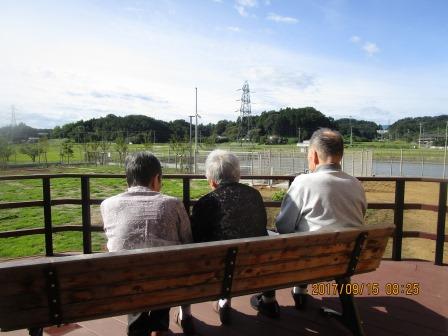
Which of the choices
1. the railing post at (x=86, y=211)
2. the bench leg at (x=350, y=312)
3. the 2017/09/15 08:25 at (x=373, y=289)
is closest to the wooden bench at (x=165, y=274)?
the bench leg at (x=350, y=312)

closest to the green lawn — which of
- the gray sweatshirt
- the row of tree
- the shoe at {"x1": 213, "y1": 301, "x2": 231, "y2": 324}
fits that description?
the shoe at {"x1": 213, "y1": 301, "x2": 231, "y2": 324}

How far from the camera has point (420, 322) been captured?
2605 mm

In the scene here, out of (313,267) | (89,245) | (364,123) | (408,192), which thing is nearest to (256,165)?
(408,192)

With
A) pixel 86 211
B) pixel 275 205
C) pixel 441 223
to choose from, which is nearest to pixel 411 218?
pixel 441 223

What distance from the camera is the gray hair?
2.26 meters

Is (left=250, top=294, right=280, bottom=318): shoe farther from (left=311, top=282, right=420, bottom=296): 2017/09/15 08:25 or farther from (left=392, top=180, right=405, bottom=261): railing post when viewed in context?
(left=392, top=180, right=405, bottom=261): railing post

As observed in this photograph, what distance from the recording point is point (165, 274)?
Answer: 175cm

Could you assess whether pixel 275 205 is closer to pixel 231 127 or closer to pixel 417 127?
pixel 231 127

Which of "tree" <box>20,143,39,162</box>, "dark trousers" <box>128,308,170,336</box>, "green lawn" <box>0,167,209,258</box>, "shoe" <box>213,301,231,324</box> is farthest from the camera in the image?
"tree" <box>20,143,39,162</box>

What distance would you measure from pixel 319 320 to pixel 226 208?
1.20 metres

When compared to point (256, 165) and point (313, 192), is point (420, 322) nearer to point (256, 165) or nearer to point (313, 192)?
point (313, 192)

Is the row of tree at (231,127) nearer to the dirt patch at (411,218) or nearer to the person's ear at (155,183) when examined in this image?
the dirt patch at (411,218)

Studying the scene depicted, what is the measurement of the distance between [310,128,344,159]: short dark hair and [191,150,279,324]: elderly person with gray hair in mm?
525

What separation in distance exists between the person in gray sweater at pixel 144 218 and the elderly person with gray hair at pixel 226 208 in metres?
0.12
